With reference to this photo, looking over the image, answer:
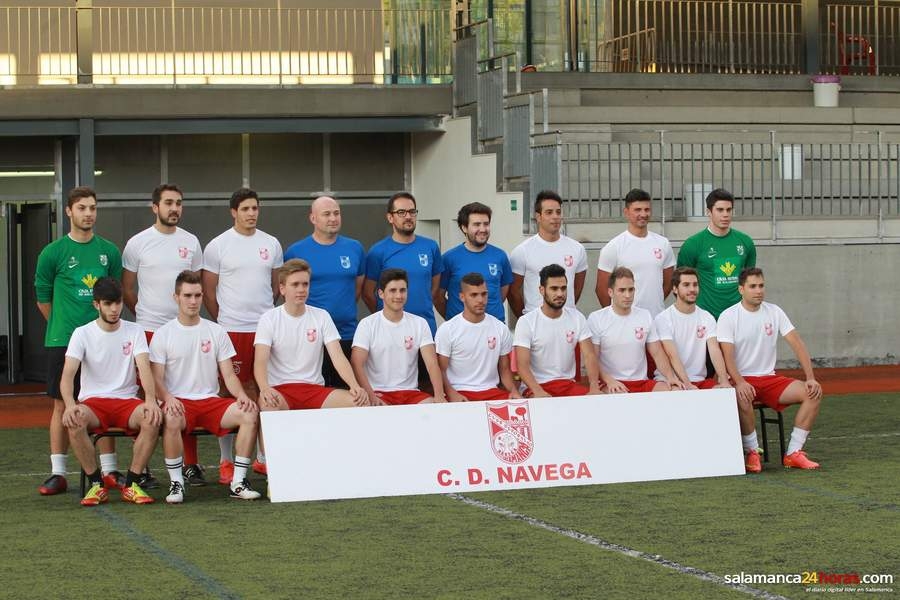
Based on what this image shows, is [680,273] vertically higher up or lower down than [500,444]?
higher up

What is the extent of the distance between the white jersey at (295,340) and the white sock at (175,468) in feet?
2.82

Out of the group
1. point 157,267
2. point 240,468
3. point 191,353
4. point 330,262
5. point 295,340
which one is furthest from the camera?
point 330,262

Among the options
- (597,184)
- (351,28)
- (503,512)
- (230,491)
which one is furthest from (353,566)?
(351,28)

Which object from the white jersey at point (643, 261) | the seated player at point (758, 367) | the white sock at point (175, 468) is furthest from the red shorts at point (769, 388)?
the white sock at point (175, 468)

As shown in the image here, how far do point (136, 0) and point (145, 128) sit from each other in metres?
2.50

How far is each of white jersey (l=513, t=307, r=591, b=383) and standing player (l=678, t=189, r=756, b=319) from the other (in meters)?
1.19

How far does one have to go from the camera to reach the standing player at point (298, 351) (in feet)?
31.2

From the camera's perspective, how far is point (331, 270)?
33.6 ft

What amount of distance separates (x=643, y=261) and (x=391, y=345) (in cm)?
224

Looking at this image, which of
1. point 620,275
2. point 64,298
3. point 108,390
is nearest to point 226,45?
point 64,298

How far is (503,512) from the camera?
8609mm

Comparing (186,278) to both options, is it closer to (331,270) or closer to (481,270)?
(331,270)

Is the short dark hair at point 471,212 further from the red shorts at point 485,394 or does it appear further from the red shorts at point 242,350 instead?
the red shorts at point 242,350

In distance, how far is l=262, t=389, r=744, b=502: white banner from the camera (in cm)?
911
